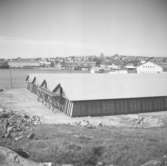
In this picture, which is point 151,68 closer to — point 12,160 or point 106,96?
point 106,96

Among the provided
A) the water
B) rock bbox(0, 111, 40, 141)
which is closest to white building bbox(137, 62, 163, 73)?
the water

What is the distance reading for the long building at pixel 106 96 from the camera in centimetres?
1638

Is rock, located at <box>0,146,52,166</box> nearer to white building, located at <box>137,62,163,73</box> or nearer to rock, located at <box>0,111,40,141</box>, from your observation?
rock, located at <box>0,111,40,141</box>

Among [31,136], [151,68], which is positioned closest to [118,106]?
[31,136]

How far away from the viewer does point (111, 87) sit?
18.7 m

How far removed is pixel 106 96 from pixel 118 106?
4.59ft

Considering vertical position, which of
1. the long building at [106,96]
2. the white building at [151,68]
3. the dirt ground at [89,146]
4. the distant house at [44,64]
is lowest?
the dirt ground at [89,146]

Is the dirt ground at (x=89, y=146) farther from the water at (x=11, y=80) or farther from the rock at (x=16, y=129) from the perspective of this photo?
the water at (x=11, y=80)

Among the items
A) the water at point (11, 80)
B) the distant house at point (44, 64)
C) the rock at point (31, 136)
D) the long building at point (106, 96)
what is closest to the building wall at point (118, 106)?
the long building at point (106, 96)

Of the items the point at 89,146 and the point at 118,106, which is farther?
the point at 118,106

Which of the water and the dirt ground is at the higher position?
the water

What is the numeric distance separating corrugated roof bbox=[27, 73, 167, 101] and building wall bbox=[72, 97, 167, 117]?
1.30 feet

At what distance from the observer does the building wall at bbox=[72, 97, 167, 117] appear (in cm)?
1622

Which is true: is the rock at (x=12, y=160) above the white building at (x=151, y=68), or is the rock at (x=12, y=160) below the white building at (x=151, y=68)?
below
